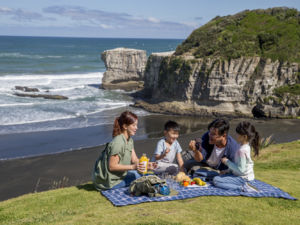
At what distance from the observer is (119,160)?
859 cm

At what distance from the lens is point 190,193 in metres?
8.81

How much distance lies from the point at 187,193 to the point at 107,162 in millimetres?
2151

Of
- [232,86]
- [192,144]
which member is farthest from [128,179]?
[232,86]

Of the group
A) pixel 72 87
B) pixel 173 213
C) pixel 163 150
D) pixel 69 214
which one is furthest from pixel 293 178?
pixel 72 87

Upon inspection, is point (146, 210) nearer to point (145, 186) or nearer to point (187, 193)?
point (145, 186)

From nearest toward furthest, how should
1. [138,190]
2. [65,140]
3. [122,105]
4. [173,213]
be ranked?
[173,213]
[138,190]
[65,140]
[122,105]

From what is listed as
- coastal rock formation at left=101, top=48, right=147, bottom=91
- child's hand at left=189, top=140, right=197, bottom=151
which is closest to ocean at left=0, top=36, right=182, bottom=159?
coastal rock formation at left=101, top=48, right=147, bottom=91

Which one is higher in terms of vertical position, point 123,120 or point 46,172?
point 123,120

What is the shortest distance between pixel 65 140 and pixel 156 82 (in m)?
20.1

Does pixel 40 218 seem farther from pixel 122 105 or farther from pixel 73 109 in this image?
pixel 122 105

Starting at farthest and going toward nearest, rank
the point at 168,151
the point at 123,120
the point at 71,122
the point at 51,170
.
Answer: the point at 71,122
the point at 51,170
the point at 168,151
the point at 123,120

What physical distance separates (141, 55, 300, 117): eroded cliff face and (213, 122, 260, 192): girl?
27494 millimetres

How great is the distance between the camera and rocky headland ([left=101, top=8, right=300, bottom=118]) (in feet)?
118

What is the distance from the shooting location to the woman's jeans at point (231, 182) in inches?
353
